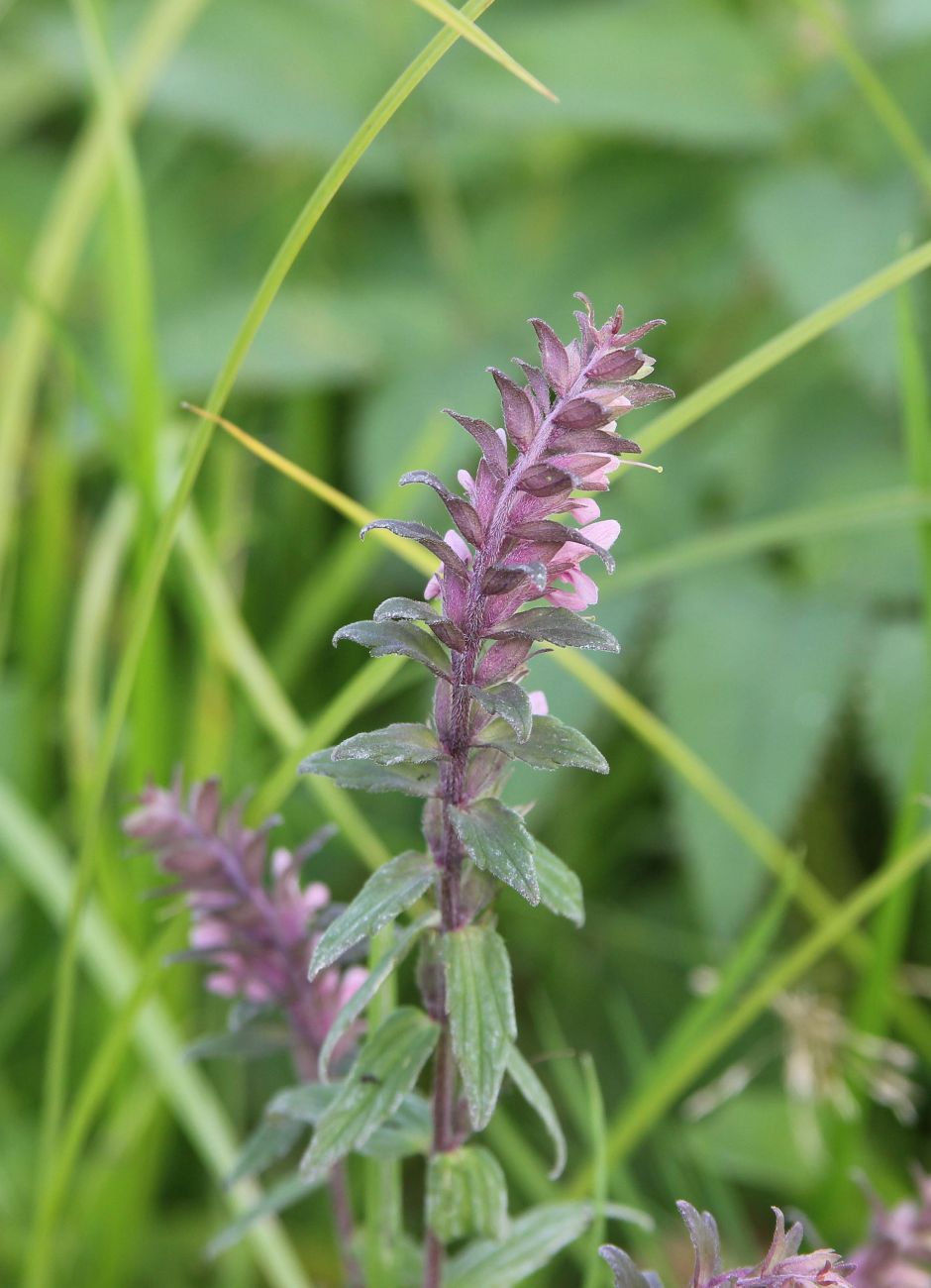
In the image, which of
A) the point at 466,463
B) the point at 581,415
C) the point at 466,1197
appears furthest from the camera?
the point at 466,463

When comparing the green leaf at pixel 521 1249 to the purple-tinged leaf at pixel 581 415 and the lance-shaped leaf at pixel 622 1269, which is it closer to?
the lance-shaped leaf at pixel 622 1269

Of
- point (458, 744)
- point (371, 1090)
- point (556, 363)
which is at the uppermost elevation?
point (556, 363)

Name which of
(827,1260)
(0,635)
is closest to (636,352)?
(827,1260)

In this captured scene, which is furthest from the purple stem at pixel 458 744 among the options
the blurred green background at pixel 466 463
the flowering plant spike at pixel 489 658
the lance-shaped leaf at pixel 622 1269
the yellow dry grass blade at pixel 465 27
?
the blurred green background at pixel 466 463

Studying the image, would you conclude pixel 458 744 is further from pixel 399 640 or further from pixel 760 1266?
pixel 760 1266

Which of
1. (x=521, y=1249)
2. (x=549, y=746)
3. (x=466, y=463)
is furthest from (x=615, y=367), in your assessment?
(x=466, y=463)

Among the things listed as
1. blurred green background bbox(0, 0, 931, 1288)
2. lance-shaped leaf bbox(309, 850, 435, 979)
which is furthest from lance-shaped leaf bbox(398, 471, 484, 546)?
blurred green background bbox(0, 0, 931, 1288)

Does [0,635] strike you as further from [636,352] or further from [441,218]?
[636,352]
